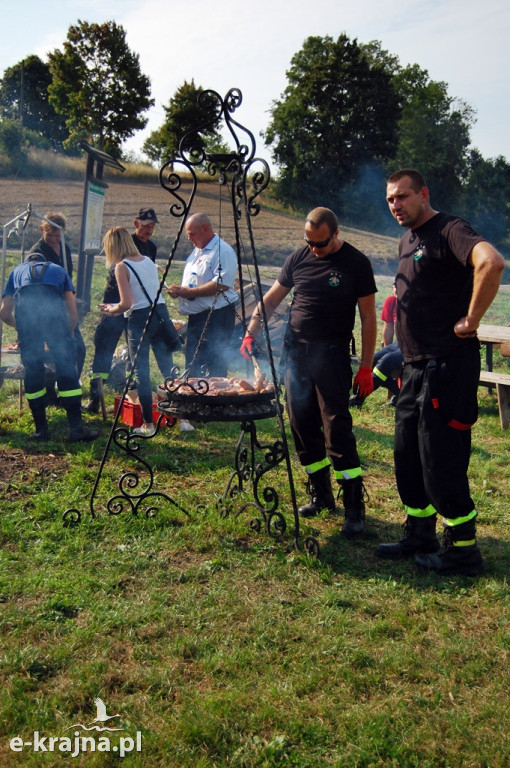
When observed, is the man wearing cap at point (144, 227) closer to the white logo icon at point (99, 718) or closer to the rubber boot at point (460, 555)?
the rubber boot at point (460, 555)

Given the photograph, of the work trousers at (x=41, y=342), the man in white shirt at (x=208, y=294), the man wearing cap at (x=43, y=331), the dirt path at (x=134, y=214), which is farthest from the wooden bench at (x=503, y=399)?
the dirt path at (x=134, y=214)

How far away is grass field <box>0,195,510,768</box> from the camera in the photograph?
239 centimetres

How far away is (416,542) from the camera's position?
3896 mm

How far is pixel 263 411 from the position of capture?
13.2 ft

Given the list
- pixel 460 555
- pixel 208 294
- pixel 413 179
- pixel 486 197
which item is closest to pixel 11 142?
pixel 208 294

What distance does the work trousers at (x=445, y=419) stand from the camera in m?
3.48

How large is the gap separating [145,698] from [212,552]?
134cm

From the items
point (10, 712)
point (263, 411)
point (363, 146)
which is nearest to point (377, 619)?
point (263, 411)

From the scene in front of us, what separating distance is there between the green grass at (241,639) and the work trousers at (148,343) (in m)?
1.23

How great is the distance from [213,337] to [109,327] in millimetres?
1424

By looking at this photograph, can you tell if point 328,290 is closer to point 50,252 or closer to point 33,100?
point 50,252

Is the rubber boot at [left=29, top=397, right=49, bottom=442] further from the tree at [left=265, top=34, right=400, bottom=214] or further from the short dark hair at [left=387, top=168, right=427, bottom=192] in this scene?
the tree at [left=265, top=34, right=400, bottom=214]

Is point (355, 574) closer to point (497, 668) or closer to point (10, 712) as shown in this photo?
point (497, 668)

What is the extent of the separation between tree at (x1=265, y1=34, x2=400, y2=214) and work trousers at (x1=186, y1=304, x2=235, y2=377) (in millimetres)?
36169
